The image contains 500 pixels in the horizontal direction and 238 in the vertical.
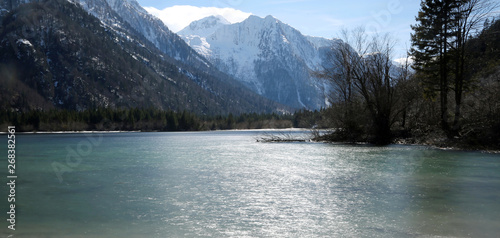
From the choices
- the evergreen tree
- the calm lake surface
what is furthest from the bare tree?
the calm lake surface

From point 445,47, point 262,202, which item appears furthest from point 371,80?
point 262,202

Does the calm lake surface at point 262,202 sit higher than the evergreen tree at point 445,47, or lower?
lower

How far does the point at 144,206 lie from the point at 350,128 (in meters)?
38.4

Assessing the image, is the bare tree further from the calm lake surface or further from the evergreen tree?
the calm lake surface

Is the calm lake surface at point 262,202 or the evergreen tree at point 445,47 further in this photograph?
the evergreen tree at point 445,47

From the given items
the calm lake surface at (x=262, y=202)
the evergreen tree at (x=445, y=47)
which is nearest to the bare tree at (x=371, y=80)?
the evergreen tree at (x=445, y=47)

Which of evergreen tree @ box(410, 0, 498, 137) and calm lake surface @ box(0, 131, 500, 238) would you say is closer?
calm lake surface @ box(0, 131, 500, 238)

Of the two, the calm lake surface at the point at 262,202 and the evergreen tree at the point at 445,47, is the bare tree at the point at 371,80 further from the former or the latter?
the calm lake surface at the point at 262,202

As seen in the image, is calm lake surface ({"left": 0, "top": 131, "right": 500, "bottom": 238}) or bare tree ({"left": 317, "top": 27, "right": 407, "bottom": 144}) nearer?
calm lake surface ({"left": 0, "top": 131, "right": 500, "bottom": 238})

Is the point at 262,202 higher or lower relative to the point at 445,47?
lower

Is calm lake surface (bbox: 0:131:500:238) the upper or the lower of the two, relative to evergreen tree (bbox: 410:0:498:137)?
lower

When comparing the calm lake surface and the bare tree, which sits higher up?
the bare tree

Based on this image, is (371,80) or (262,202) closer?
(262,202)

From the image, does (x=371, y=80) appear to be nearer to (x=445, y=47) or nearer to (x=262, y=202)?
(x=445, y=47)
